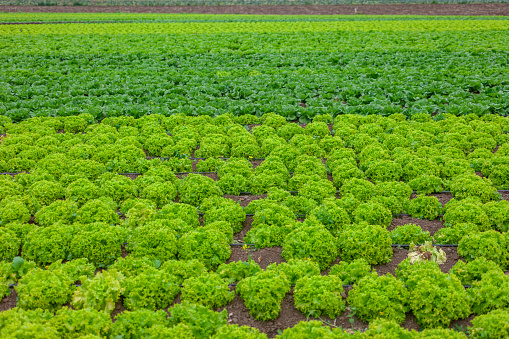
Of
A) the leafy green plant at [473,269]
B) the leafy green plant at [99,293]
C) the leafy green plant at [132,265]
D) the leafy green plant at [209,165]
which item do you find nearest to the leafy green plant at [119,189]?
the leafy green plant at [209,165]

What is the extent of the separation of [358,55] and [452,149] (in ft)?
43.0

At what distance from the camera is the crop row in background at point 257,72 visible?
52.1ft

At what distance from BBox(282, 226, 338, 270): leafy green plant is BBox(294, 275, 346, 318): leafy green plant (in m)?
0.80

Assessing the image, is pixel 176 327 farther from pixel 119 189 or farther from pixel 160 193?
pixel 119 189

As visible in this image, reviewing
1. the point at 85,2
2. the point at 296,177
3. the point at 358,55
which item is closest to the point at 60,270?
the point at 296,177

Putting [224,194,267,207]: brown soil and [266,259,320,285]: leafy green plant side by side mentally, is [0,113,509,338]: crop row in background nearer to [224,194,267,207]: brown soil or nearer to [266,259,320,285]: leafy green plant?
[266,259,320,285]: leafy green plant

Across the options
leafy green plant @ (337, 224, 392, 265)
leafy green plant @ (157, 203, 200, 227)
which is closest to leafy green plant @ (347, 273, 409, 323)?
leafy green plant @ (337, 224, 392, 265)

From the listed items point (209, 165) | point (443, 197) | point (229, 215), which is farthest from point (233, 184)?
point (443, 197)

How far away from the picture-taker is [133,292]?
22.5ft

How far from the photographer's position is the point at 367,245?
7.99 meters

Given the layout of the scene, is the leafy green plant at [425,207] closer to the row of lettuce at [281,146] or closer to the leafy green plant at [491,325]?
the row of lettuce at [281,146]

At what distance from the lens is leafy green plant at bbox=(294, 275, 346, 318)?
22.2ft

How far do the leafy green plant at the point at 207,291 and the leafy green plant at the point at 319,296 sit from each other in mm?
1211

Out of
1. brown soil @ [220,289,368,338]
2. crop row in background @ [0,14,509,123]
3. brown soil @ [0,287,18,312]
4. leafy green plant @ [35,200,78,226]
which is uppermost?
crop row in background @ [0,14,509,123]
